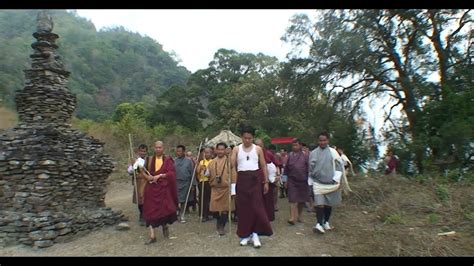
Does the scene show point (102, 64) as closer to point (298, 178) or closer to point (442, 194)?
point (298, 178)

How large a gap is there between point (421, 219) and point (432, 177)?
414cm

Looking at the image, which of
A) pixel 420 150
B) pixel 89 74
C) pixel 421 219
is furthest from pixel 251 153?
pixel 89 74

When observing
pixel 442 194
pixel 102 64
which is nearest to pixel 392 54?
pixel 442 194

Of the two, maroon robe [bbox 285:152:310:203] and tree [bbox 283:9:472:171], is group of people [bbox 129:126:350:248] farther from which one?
tree [bbox 283:9:472:171]

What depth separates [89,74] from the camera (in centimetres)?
5319

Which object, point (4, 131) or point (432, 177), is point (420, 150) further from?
point (4, 131)

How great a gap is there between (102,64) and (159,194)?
180ft

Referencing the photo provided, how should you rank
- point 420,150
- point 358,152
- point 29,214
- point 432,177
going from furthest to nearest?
point 358,152 → point 420,150 → point 432,177 → point 29,214

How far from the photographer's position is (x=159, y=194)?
6754mm

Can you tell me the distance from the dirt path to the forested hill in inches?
1158

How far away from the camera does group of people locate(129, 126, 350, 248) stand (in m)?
6.06

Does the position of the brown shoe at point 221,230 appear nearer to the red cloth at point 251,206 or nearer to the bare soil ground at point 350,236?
the bare soil ground at point 350,236
